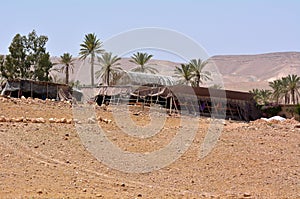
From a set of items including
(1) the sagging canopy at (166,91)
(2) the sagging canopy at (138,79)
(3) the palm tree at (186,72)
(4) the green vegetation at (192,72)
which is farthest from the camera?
(3) the palm tree at (186,72)

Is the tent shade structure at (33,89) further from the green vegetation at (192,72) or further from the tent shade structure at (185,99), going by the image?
the green vegetation at (192,72)

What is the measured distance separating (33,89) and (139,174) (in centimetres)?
2222

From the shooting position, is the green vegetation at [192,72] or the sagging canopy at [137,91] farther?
the green vegetation at [192,72]

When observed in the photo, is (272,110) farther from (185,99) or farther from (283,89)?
(283,89)

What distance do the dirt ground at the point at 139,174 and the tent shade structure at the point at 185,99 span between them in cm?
1567

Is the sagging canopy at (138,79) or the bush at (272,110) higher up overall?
the sagging canopy at (138,79)

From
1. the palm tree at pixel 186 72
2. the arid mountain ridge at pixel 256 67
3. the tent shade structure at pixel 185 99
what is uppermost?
the arid mountain ridge at pixel 256 67

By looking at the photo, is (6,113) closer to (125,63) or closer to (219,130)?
(219,130)

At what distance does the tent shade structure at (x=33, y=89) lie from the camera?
32.3 metres

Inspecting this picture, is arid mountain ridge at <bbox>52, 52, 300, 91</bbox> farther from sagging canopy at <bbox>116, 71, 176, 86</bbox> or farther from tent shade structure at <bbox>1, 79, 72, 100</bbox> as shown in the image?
tent shade structure at <bbox>1, 79, 72, 100</bbox>

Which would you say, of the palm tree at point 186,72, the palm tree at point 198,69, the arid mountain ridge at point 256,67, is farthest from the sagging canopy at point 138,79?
the arid mountain ridge at point 256,67

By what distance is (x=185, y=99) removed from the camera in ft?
106

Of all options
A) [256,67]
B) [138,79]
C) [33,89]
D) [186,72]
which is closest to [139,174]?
[33,89]

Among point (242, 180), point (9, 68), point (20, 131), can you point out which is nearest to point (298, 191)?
point (242, 180)
